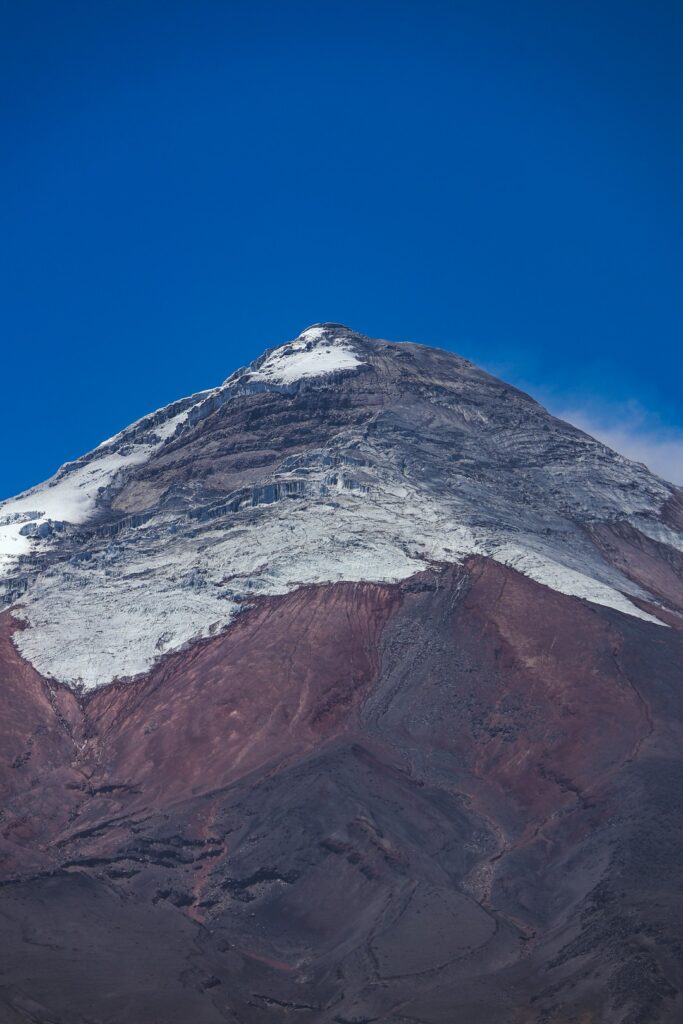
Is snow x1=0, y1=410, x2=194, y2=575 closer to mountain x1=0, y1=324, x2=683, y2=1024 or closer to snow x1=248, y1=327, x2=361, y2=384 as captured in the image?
mountain x1=0, y1=324, x2=683, y2=1024

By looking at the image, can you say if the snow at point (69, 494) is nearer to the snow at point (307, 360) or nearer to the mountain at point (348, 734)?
the mountain at point (348, 734)

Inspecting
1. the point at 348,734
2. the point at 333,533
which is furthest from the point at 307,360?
the point at 348,734

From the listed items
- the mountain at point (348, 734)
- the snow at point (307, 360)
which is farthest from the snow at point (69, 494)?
the snow at point (307, 360)

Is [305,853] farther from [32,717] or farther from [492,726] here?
[32,717]

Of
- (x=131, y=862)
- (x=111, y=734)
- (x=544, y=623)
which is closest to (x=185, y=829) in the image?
(x=131, y=862)

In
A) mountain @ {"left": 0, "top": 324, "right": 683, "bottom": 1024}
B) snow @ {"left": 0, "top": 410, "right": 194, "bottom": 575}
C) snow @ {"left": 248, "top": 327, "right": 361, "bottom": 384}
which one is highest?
snow @ {"left": 248, "top": 327, "right": 361, "bottom": 384}

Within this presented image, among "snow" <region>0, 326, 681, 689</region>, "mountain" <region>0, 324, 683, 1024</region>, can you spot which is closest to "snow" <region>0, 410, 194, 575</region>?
"snow" <region>0, 326, 681, 689</region>

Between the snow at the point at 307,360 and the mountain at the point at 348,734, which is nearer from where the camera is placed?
the mountain at the point at 348,734

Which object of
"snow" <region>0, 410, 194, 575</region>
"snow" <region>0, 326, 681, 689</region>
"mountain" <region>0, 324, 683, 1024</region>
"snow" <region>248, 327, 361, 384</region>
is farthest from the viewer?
"snow" <region>248, 327, 361, 384</region>
